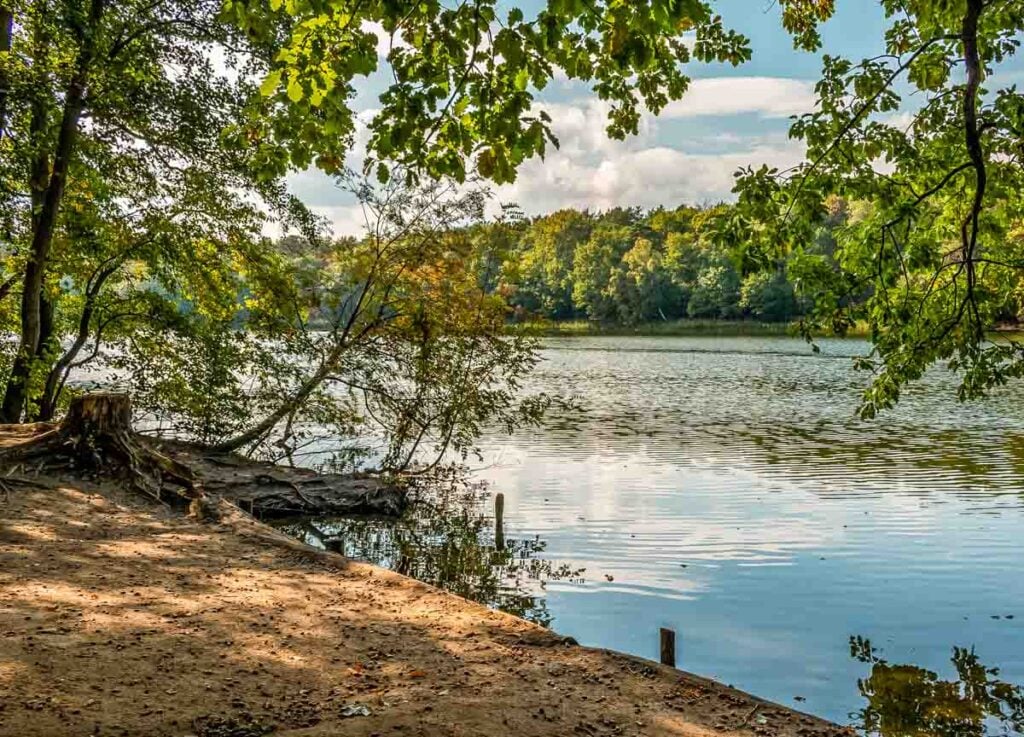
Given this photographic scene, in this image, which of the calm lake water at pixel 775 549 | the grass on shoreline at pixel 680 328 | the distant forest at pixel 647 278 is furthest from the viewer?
the distant forest at pixel 647 278

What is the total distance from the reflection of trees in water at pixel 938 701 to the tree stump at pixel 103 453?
28.6 ft

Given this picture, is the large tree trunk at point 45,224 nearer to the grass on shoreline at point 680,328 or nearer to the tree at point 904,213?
the tree at point 904,213

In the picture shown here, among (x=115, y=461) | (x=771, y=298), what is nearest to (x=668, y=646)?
(x=115, y=461)

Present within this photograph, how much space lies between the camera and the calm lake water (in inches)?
356

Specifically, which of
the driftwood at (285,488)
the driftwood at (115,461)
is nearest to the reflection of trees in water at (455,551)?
the driftwood at (285,488)

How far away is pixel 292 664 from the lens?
5.77 meters

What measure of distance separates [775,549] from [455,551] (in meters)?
5.32

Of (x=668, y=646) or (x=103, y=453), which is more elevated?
(x=103, y=453)

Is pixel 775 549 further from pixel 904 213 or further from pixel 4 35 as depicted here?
pixel 4 35

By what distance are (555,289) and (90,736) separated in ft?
389

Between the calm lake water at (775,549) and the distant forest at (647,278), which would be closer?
the calm lake water at (775,549)

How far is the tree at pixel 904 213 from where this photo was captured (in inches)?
334

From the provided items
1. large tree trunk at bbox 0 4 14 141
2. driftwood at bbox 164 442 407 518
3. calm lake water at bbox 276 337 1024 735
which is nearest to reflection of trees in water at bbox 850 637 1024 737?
calm lake water at bbox 276 337 1024 735

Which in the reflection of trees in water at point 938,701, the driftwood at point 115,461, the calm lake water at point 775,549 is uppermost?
the driftwood at point 115,461
